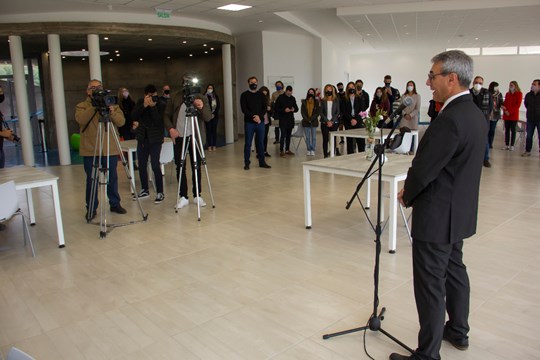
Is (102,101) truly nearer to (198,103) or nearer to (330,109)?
(198,103)

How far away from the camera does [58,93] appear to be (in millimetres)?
10438

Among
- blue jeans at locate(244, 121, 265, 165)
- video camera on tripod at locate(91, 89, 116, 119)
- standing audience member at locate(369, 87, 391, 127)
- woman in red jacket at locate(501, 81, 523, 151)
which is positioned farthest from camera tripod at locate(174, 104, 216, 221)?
woman in red jacket at locate(501, 81, 523, 151)

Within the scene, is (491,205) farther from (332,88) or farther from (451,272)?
(332,88)

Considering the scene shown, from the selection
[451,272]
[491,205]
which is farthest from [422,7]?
[451,272]

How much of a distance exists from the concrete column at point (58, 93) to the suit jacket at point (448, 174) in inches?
391

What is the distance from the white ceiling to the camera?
962 cm

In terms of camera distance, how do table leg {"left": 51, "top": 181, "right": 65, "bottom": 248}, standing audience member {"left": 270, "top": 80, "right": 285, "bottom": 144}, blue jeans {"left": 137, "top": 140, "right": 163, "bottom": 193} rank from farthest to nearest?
standing audience member {"left": 270, "top": 80, "right": 285, "bottom": 144} < blue jeans {"left": 137, "top": 140, "right": 163, "bottom": 193} < table leg {"left": 51, "top": 181, "right": 65, "bottom": 248}

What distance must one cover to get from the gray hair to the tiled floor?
1.54 meters

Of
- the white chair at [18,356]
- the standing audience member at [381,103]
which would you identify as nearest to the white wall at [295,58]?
the standing audience member at [381,103]

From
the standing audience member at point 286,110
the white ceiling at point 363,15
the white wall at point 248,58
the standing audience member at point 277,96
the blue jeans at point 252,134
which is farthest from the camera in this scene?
the white wall at point 248,58

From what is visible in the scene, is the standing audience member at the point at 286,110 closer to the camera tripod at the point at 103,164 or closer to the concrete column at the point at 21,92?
the camera tripod at the point at 103,164

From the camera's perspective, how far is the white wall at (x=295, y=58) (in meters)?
14.7

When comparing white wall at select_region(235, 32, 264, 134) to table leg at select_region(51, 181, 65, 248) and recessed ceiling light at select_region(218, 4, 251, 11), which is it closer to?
recessed ceiling light at select_region(218, 4, 251, 11)

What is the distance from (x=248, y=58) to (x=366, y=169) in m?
11.4
